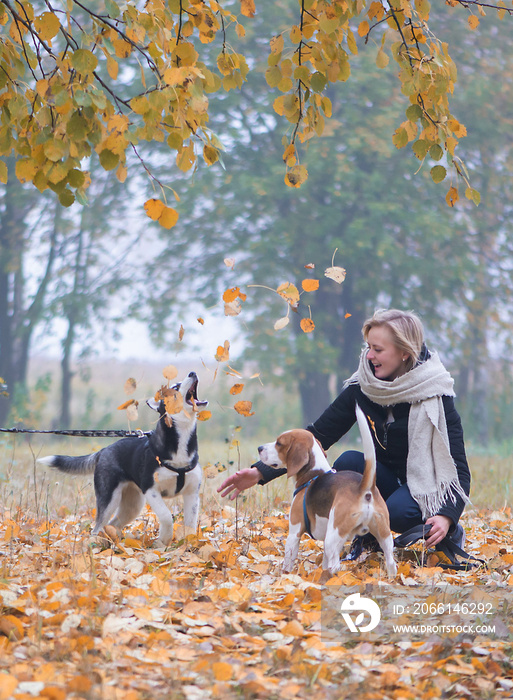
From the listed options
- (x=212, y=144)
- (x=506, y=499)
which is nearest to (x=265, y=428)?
(x=506, y=499)

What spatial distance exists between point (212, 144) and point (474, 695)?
2.46m

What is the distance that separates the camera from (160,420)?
4246 millimetres

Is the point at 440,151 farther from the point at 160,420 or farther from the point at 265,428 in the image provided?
the point at 265,428

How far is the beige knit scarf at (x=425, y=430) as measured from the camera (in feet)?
13.5

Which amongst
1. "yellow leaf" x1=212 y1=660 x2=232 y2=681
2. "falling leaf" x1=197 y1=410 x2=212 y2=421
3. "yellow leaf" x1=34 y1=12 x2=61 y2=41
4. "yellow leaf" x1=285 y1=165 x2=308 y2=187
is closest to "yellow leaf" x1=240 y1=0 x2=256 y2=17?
"yellow leaf" x1=285 y1=165 x2=308 y2=187

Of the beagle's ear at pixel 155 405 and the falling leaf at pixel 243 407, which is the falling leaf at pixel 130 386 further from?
the beagle's ear at pixel 155 405

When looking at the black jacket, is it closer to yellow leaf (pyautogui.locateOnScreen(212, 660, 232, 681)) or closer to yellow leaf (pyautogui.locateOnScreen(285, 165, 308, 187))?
yellow leaf (pyautogui.locateOnScreen(285, 165, 308, 187))

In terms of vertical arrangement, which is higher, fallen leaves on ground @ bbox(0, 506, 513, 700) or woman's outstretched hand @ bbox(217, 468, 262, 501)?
woman's outstretched hand @ bbox(217, 468, 262, 501)

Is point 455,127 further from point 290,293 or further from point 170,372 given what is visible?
point 170,372

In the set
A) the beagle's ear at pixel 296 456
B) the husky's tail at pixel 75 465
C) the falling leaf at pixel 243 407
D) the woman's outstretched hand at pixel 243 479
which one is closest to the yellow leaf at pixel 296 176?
the falling leaf at pixel 243 407

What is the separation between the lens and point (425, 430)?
4168 mm

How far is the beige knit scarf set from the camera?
4117mm

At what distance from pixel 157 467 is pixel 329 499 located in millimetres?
1170

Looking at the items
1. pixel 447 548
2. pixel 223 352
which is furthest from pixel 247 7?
pixel 447 548
